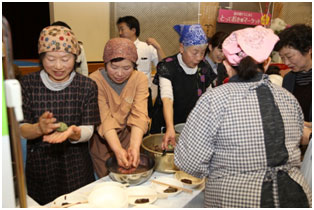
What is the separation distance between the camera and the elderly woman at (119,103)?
4.93 feet

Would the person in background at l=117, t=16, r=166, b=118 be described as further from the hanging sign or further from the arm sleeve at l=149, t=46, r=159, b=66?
the hanging sign

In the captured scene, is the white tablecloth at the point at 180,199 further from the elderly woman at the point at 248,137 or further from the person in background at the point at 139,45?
the person in background at the point at 139,45

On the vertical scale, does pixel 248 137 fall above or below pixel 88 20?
below

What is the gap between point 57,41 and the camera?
50.9 inches

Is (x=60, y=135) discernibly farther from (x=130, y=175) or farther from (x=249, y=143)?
(x=249, y=143)

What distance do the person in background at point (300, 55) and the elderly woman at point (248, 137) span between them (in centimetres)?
57

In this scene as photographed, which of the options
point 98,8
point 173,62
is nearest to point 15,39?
point 98,8

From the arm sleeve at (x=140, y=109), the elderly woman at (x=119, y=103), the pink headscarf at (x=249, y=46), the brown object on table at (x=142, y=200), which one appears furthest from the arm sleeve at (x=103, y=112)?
the pink headscarf at (x=249, y=46)

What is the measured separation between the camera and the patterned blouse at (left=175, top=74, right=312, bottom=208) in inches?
38.8

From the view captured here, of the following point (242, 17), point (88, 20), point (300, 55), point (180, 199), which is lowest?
point (180, 199)

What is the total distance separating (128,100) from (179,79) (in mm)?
546

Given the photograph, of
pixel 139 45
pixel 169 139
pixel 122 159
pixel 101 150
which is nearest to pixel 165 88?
pixel 169 139

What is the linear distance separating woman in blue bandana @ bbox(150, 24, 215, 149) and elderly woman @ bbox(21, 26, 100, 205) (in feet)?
1.90

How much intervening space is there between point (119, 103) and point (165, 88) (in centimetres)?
44
